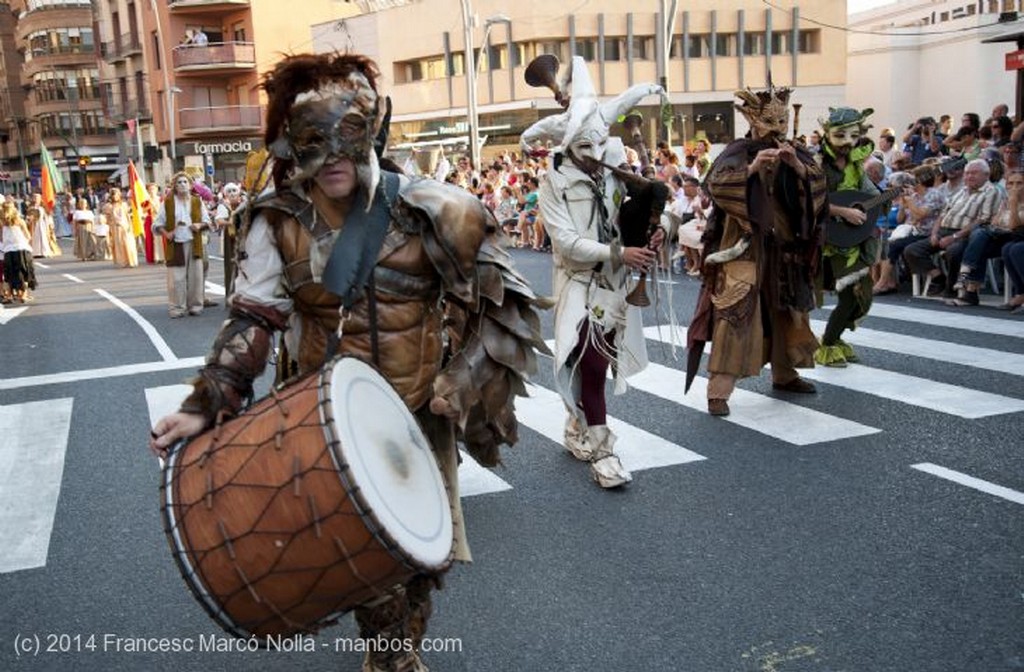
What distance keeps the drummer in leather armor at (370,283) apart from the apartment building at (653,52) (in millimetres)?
46052

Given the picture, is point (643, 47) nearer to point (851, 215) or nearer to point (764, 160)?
point (851, 215)

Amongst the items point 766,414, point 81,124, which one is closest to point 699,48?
point 766,414

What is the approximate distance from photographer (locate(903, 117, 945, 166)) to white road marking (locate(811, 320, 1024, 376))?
22.6 feet

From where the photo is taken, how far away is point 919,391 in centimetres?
694

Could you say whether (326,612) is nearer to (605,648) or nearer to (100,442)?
(605,648)

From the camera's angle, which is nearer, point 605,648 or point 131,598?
point 605,648

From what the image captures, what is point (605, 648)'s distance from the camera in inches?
140

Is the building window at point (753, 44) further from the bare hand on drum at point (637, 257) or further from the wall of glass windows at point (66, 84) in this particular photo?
the wall of glass windows at point (66, 84)

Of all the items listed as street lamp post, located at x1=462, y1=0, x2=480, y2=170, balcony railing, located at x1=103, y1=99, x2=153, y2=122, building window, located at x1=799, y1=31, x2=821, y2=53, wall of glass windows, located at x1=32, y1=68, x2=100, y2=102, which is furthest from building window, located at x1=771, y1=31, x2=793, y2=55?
wall of glass windows, located at x1=32, y1=68, x2=100, y2=102

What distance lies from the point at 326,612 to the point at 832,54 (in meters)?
52.3

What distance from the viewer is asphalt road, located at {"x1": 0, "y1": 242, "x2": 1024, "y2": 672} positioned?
11.8 feet

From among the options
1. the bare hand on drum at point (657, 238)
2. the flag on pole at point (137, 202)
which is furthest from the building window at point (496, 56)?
the bare hand on drum at point (657, 238)

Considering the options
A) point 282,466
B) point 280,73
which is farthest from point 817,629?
point 280,73

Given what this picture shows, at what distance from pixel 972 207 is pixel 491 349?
915 cm
